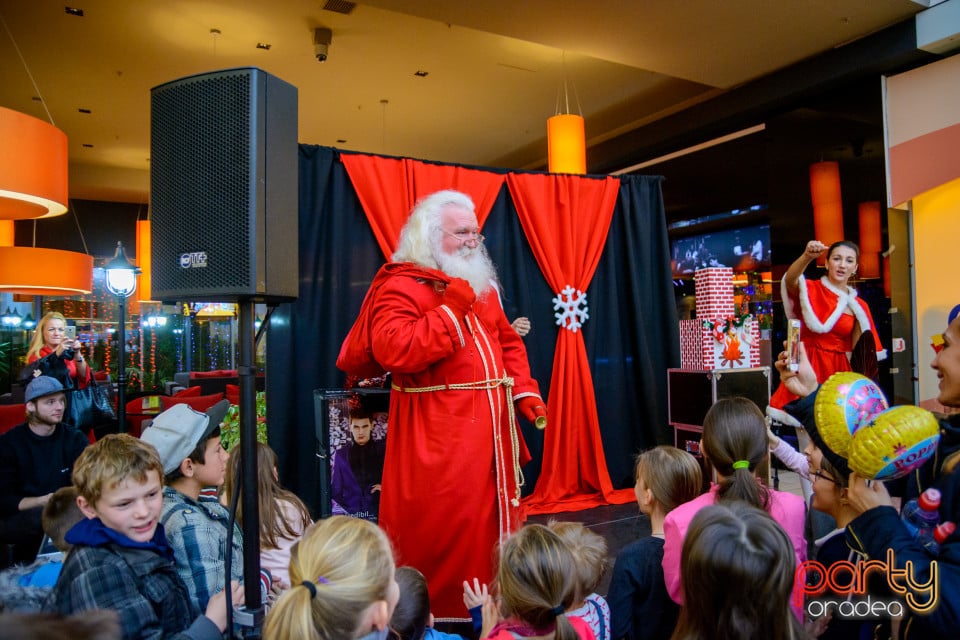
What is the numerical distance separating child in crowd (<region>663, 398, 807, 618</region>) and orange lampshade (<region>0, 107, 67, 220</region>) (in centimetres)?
259

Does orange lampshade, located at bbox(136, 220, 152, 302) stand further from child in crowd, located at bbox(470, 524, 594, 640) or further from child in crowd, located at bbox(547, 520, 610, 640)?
child in crowd, located at bbox(470, 524, 594, 640)

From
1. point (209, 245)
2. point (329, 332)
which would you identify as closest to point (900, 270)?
point (329, 332)

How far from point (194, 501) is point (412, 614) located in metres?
0.79

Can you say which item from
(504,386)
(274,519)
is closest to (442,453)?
(504,386)

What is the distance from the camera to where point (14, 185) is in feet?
8.00

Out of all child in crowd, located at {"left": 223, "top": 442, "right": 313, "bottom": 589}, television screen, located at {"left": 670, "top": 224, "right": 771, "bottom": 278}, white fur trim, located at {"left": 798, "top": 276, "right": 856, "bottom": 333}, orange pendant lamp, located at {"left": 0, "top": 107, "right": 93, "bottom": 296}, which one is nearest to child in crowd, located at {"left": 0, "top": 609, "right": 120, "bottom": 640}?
child in crowd, located at {"left": 223, "top": 442, "right": 313, "bottom": 589}

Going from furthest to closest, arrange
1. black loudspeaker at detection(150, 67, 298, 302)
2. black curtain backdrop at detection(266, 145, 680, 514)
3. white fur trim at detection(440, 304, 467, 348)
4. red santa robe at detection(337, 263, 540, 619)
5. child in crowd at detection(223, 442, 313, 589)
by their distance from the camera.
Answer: black curtain backdrop at detection(266, 145, 680, 514) < red santa robe at detection(337, 263, 540, 619) < white fur trim at detection(440, 304, 467, 348) < child in crowd at detection(223, 442, 313, 589) < black loudspeaker at detection(150, 67, 298, 302)

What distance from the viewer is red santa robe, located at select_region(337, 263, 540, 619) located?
2408mm

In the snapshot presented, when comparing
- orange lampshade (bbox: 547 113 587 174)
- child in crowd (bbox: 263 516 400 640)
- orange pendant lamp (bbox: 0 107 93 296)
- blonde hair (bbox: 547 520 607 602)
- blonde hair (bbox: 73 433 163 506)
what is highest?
orange lampshade (bbox: 547 113 587 174)

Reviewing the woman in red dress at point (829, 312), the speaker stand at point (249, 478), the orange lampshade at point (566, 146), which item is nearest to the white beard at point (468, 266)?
the speaker stand at point (249, 478)

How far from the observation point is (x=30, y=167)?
2510 mm

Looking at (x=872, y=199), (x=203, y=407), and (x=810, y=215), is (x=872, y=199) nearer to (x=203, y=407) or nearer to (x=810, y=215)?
(x=810, y=215)

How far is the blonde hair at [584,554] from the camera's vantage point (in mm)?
1571

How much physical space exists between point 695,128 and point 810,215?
150 centimetres
